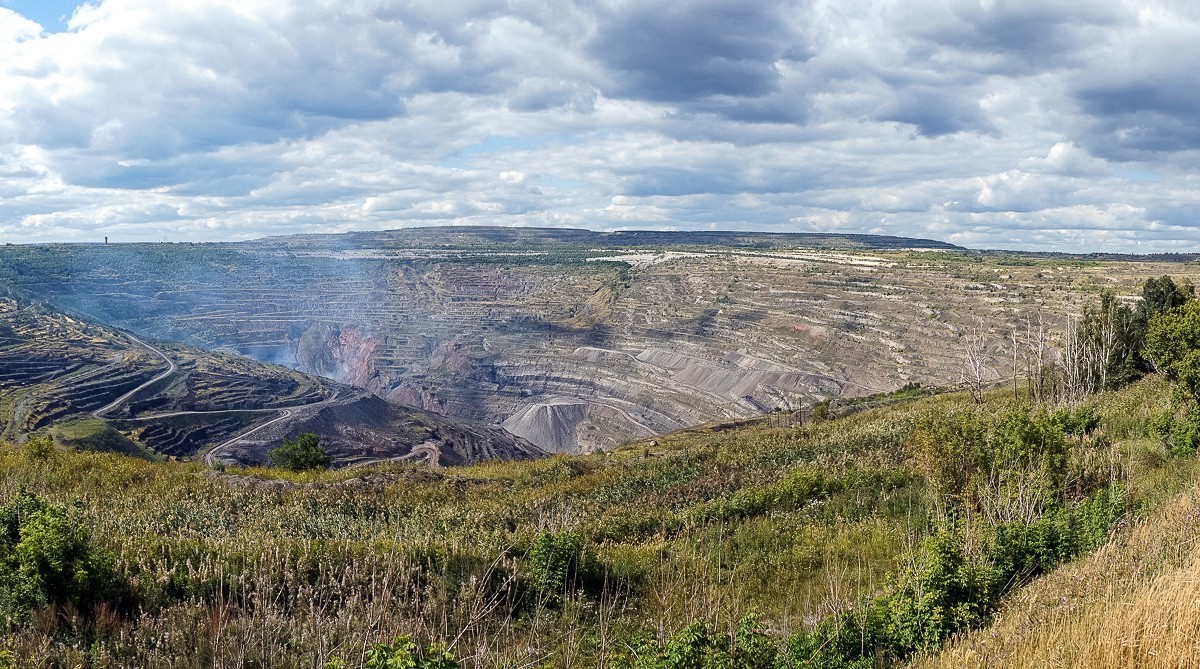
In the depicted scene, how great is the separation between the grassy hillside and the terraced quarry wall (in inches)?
2438

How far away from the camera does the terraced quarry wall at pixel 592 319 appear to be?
87.3 metres

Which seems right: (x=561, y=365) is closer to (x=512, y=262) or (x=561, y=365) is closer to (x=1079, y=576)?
(x=512, y=262)

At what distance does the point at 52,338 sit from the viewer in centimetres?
9531

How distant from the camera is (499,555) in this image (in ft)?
34.0

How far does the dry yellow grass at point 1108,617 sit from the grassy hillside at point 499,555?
134 cm

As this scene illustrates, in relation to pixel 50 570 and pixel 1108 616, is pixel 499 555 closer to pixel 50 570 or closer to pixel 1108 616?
pixel 50 570

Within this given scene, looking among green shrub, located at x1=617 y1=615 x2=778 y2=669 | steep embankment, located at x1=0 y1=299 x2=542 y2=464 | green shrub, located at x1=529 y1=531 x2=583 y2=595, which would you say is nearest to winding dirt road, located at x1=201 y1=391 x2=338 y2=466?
steep embankment, located at x1=0 y1=299 x2=542 y2=464

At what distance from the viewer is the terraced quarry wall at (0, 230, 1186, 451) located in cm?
8731

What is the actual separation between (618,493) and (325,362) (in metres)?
137

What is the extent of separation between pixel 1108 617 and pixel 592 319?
123 meters

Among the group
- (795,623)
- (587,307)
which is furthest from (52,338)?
(795,623)

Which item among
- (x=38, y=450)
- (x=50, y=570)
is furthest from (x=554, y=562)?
(x=38, y=450)

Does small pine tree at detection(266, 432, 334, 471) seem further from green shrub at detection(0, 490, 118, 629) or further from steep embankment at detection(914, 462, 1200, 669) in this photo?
steep embankment at detection(914, 462, 1200, 669)

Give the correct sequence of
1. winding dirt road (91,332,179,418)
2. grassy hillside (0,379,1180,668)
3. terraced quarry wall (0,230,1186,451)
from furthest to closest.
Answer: terraced quarry wall (0,230,1186,451) < winding dirt road (91,332,179,418) < grassy hillside (0,379,1180,668)
